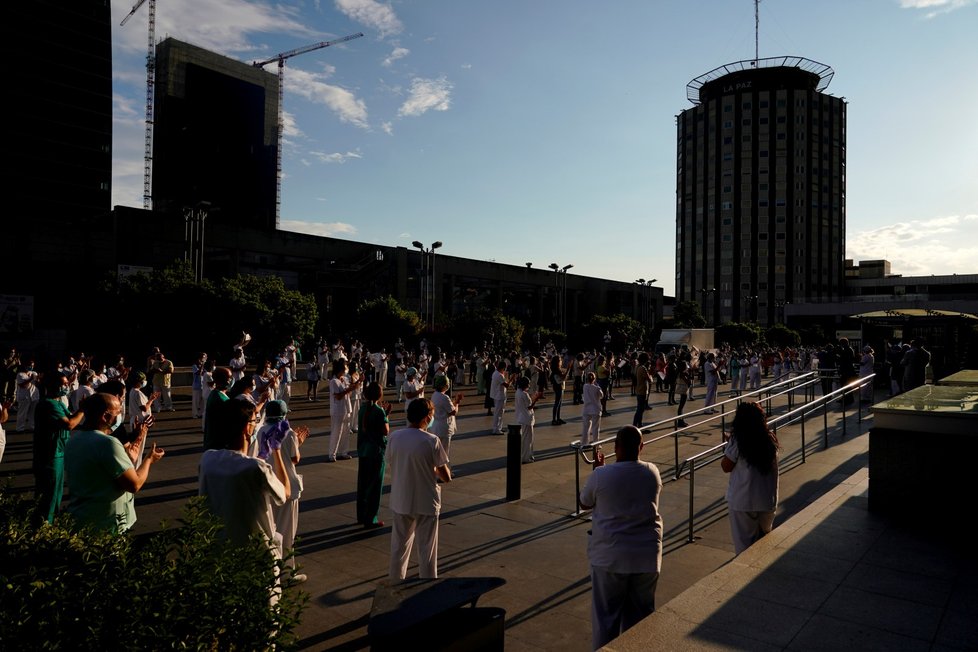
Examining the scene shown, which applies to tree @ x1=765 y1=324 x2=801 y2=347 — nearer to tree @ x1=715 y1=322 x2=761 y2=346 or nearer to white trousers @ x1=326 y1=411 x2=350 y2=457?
tree @ x1=715 y1=322 x2=761 y2=346

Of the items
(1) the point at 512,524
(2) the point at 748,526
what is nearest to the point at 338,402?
(1) the point at 512,524

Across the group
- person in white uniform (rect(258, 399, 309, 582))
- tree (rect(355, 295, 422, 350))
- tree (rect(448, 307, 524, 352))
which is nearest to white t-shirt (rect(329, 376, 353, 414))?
person in white uniform (rect(258, 399, 309, 582))

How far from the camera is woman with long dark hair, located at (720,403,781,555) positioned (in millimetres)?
5277

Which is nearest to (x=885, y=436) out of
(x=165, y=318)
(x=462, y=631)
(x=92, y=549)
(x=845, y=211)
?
(x=462, y=631)

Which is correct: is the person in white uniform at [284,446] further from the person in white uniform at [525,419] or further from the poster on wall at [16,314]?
the poster on wall at [16,314]

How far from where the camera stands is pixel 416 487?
555cm

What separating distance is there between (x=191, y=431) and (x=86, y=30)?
77378 mm

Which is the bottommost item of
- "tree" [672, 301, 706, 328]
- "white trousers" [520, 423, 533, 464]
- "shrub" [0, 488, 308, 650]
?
"white trousers" [520, 423, 533, 464]

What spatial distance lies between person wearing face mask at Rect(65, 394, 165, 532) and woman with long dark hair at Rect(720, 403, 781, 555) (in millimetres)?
4775

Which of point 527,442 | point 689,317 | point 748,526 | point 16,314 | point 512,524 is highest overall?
point 689,317

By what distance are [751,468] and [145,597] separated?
4707 mm

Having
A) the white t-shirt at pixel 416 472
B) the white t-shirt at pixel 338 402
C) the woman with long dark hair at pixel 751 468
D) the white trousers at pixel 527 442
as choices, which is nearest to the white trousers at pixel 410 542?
the white t-shirt at pixel 416 472

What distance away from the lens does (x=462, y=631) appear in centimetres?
322

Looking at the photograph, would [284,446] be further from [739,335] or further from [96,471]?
[739,335]
